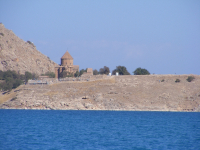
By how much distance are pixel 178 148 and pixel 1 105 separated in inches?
1773

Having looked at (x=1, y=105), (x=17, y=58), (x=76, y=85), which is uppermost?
(x=17, y=58)

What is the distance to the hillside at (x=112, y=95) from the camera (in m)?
56.4

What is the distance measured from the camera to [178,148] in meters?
21.6

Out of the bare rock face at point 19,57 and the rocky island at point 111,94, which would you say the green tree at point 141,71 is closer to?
the rocky island at point 111,94

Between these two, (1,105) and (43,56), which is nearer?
(1,105)

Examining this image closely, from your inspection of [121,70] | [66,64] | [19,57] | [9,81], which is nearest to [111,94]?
[121,70]

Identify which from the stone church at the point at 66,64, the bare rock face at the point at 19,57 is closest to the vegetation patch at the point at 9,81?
the bare rock face at the point at 19,57

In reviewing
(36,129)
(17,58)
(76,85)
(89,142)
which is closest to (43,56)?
(17,58)

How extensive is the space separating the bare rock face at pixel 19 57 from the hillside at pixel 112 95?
96.8ft

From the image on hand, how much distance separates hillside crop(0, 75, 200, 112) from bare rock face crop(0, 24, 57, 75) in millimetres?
29498

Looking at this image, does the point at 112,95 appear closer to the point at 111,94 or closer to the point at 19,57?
the point at 111,94

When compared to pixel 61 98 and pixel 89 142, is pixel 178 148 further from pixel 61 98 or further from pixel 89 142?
pixel 61 98

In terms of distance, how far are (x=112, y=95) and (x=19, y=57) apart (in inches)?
1898

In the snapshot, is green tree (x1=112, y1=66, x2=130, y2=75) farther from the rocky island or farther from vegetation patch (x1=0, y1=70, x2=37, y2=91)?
vegetation patch (x1=0, y1=70, x2=37, y2=91)
